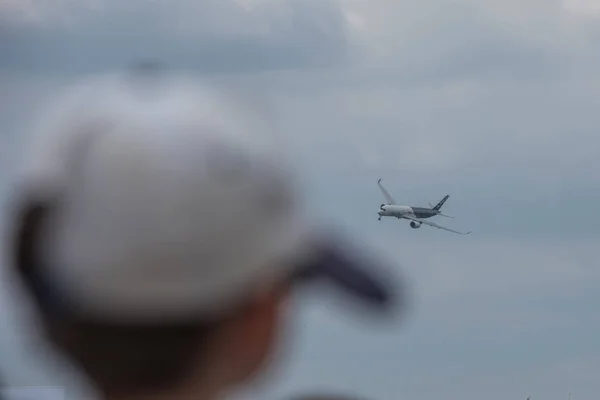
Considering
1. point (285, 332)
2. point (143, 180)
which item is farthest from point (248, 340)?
point (143, 180)

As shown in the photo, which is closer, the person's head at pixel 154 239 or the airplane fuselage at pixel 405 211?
the person's head at pixel 154 239

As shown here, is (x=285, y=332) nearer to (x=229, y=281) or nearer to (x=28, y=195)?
(x=229, y=281)

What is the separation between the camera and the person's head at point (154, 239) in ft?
17.2

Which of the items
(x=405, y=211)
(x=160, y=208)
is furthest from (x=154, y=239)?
(x=405, y=211)

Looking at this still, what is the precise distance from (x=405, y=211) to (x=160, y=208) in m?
177

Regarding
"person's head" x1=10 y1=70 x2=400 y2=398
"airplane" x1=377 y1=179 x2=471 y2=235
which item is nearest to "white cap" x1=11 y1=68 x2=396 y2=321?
"person's head" x1=10 y1=70 x2=400 y2=398

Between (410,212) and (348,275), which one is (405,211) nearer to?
(410,212)

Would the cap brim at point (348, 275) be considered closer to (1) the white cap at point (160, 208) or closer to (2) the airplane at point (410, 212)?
(1) the white cap at point (160, 208)

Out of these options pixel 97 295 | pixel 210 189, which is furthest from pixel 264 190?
pixel 97 295

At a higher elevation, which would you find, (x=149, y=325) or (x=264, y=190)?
(x=264, y=190)

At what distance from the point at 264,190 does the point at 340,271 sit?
348 millimetres

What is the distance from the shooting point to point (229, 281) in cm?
532

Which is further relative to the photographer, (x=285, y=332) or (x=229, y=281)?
(x=285, y=332)

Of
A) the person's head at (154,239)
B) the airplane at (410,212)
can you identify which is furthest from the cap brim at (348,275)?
the airplane at (410,212)
